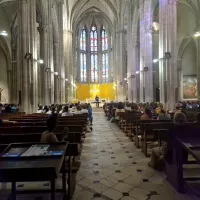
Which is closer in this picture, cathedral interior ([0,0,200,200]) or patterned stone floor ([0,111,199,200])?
patterned stone floor ([0,111,199,200])

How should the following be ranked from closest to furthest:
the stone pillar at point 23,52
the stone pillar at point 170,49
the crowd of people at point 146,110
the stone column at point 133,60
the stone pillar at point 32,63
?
the crowd of people at point 146,110
the stone pillar at point 23,52
the stone pillar at point 32,63
the stone pillar at point 170,49
the stone column at point 133,60

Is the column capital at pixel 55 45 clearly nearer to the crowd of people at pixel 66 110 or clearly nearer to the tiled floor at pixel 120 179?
the crowd of people at pixel 66 110

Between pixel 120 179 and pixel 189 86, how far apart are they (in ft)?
97.5

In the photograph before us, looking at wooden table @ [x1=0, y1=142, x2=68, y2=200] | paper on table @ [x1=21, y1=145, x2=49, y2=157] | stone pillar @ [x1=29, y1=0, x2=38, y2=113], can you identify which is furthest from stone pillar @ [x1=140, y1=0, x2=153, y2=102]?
wooden table @ [x1=0, y1=142, x2=68, y2=200]

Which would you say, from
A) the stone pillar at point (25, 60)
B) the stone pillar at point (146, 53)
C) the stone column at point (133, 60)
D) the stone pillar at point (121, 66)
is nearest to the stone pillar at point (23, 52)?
the stone pillar at point (25, 60)

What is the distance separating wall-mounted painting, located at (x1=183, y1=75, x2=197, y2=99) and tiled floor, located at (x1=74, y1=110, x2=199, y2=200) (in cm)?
2665

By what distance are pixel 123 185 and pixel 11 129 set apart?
369cm

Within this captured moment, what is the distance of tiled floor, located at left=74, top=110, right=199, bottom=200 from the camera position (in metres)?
4.28

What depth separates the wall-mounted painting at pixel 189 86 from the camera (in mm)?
31953

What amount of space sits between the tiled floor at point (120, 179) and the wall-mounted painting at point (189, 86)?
26648mm

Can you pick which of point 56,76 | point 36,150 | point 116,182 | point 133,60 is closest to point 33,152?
point 36,150

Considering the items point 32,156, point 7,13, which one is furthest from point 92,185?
point 7,13

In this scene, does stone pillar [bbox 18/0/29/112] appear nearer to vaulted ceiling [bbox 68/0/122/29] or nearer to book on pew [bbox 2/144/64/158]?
book on pew [bbox 2/144/64/158]

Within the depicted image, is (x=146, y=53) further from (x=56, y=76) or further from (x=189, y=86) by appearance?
(x=189, y=86)
